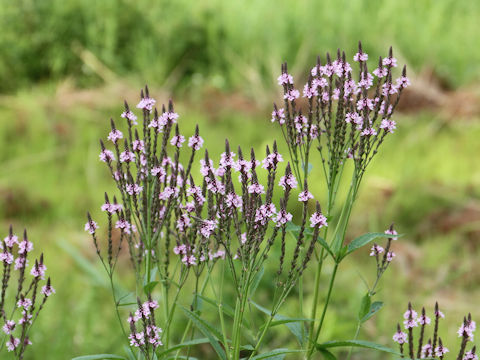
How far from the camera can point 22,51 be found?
7273 millimetres

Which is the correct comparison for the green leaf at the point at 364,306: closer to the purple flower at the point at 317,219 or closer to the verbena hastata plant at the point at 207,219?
the verbena hastata plant at the point at 207,219

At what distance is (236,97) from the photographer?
7.70 m

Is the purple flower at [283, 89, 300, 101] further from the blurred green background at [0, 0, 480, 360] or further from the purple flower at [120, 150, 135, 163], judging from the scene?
the blurred green background at [0, 0, 480, 360]

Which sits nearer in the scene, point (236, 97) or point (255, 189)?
point (255, 189)

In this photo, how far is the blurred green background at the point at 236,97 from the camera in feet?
17.0

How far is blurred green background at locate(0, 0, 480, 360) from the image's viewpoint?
5195 millimetres

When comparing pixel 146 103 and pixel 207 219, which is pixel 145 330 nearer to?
pixel 207 219

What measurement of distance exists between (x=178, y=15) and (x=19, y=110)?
2178 millimetres

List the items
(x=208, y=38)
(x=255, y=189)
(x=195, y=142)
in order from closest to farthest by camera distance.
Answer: (x=255, y=189), (x=195, y=142), (x=208, y=38)

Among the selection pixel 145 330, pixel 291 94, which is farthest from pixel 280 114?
pixel 145 330

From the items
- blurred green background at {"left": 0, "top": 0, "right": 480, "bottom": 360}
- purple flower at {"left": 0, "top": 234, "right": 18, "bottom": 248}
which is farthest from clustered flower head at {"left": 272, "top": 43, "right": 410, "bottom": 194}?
blurred green background at {"left": 0, "top": 0, "right": 480, "bottom": 360}

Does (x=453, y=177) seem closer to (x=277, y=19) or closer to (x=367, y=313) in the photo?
(x=277, y=19)

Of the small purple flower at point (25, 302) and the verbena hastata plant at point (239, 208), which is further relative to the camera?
the small purple flower at point (25, 302)

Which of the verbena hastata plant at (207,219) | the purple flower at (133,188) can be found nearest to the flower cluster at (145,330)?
the verbena hastata plant at (207,219)
